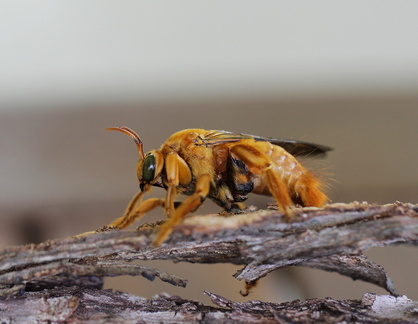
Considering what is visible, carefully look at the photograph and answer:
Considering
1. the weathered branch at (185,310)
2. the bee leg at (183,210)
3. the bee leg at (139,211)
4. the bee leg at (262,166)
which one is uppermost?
the bee leg at (262,166)

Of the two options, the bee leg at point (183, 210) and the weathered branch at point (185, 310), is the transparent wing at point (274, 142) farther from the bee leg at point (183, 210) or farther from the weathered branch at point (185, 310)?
the weathered branch at point (185, 310)

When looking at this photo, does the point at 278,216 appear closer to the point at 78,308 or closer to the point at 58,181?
the point at 78,308

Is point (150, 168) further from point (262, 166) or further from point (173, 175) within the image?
point (262, 166)

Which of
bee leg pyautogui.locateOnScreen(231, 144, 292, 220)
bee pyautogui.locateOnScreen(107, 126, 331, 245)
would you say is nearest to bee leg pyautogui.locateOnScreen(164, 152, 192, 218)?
bee pyautogui.locateOnScreen(107, 126, 331, 245)

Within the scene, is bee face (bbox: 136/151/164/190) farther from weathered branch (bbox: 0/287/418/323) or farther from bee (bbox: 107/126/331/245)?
weathered branch (bbox: 0/287/418/323)

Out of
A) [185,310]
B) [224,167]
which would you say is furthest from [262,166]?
[185,310]

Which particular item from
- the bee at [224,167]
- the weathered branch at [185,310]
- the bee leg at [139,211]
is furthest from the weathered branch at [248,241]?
the bee at [224,167]

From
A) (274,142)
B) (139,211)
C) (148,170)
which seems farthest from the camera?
(274,142)
